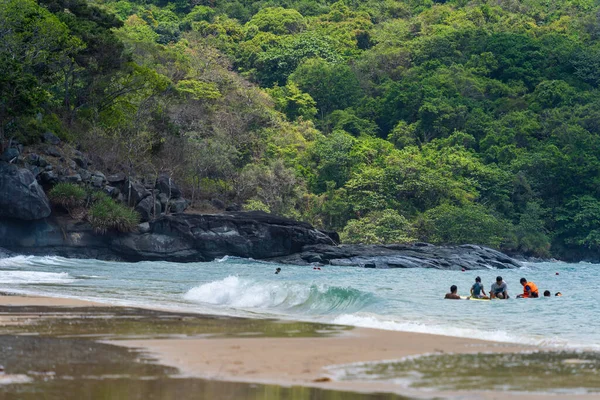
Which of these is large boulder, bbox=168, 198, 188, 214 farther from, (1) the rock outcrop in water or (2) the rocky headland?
(1) the rock outcrop in water

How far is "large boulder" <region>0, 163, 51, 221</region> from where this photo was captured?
40812 millimetres

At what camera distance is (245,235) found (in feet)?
158

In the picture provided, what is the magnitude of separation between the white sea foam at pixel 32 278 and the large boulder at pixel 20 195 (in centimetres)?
1055

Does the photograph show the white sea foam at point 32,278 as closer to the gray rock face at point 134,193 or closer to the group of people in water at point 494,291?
the group of people in water at point 494,291

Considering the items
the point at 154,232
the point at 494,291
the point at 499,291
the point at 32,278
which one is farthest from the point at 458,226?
the point at 32,278

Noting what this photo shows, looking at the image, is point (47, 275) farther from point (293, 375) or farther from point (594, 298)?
point (293, 375)

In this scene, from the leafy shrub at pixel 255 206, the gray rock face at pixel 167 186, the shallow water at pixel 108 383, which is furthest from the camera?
the leafy shrub at pixel 255 206

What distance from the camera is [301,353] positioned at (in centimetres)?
1242

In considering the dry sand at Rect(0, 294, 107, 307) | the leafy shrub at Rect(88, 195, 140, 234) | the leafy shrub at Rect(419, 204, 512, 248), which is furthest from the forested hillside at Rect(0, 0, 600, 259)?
the dry sand at Rect(0, 294, 107, 307)

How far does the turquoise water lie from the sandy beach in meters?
1.53

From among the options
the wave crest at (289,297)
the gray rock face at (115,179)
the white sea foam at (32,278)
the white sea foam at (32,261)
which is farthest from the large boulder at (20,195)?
the wave crest at (289,297)

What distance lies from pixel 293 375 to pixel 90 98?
4395 cm

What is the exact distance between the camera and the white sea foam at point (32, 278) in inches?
1088

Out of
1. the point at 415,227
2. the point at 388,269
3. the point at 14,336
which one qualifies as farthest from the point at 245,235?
the point at 14,336
